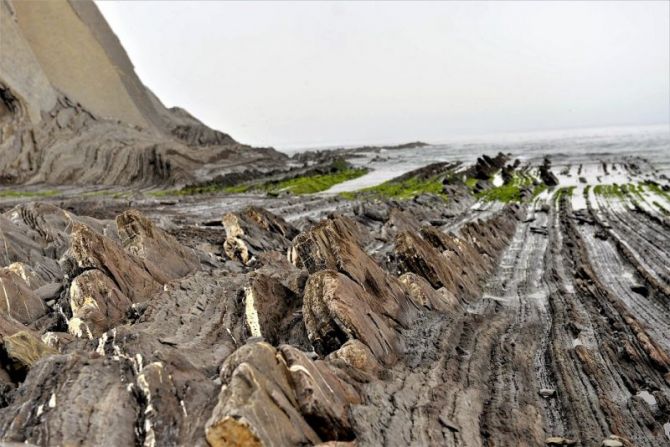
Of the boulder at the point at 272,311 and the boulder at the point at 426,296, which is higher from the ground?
the boulder at the point at 272,311

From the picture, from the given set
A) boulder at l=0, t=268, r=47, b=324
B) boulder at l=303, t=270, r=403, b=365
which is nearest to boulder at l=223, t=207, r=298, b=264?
boulder at l=0, t=268, r=47, b=324

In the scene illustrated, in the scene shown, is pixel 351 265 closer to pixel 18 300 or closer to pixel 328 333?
pixel 328 333

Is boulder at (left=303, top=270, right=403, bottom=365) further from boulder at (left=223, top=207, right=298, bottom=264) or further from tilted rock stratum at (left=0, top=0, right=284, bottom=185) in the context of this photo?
tilted rock stratum at (left=0, top=0, right=284, bottom=185)

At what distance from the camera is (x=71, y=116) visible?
6781 centimetres

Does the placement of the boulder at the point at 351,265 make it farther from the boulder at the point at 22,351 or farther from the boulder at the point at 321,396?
the boulder at the point at 22,351

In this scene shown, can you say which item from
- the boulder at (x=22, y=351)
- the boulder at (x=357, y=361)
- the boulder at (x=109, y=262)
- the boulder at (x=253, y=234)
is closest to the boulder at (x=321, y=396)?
the boulder at (x=357, y=361)

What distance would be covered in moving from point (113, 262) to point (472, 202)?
35.6 m

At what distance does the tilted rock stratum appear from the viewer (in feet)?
192

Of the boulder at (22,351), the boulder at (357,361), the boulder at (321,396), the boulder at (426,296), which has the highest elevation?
the boulder at (22,351)

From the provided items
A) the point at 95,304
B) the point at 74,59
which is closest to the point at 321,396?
the point at 95,304

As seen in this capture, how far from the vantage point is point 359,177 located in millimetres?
71625

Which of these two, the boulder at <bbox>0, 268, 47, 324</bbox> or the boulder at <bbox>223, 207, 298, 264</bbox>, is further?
the boulder at <bbox>223, 207, 298, 264</bbox>

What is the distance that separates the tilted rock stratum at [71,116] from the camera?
5862 centimetres

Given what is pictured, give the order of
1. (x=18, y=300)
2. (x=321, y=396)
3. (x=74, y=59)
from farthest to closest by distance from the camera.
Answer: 1. (x=74, y=59)
2. (x=18, y=300)
3. (x=321, y=396)
